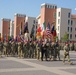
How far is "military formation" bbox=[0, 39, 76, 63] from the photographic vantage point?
20.5 meters

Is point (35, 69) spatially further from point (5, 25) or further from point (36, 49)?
point (5, 25)

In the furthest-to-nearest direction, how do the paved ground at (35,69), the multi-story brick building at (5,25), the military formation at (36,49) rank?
the multi-story brick building at (5,25) → the military formation at (36,49) → the paved ground at (35,69)

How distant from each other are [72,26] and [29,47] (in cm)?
7183

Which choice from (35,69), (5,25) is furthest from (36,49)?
(5,25)

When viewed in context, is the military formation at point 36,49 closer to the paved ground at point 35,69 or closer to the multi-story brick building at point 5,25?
the paved ground at point 35,69

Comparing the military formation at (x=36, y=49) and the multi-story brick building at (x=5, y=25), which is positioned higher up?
the multi-story brick building at (x=5, y=25)

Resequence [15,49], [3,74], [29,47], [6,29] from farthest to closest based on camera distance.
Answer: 1. [6,29]
2. [15,49]
3. [29,47]
4. [3,74]

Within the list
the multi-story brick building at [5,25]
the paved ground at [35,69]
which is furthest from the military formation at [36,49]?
the multi-story brick building at [5,25]

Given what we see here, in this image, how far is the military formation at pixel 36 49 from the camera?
20531 millimetres

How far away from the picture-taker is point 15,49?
25500 millimetres

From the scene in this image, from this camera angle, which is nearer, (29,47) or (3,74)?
(3,74)

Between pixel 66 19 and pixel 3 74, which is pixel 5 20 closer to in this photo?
pixel 66 19

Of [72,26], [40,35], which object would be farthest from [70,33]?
[40,35]

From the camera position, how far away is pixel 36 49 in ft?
73.3
